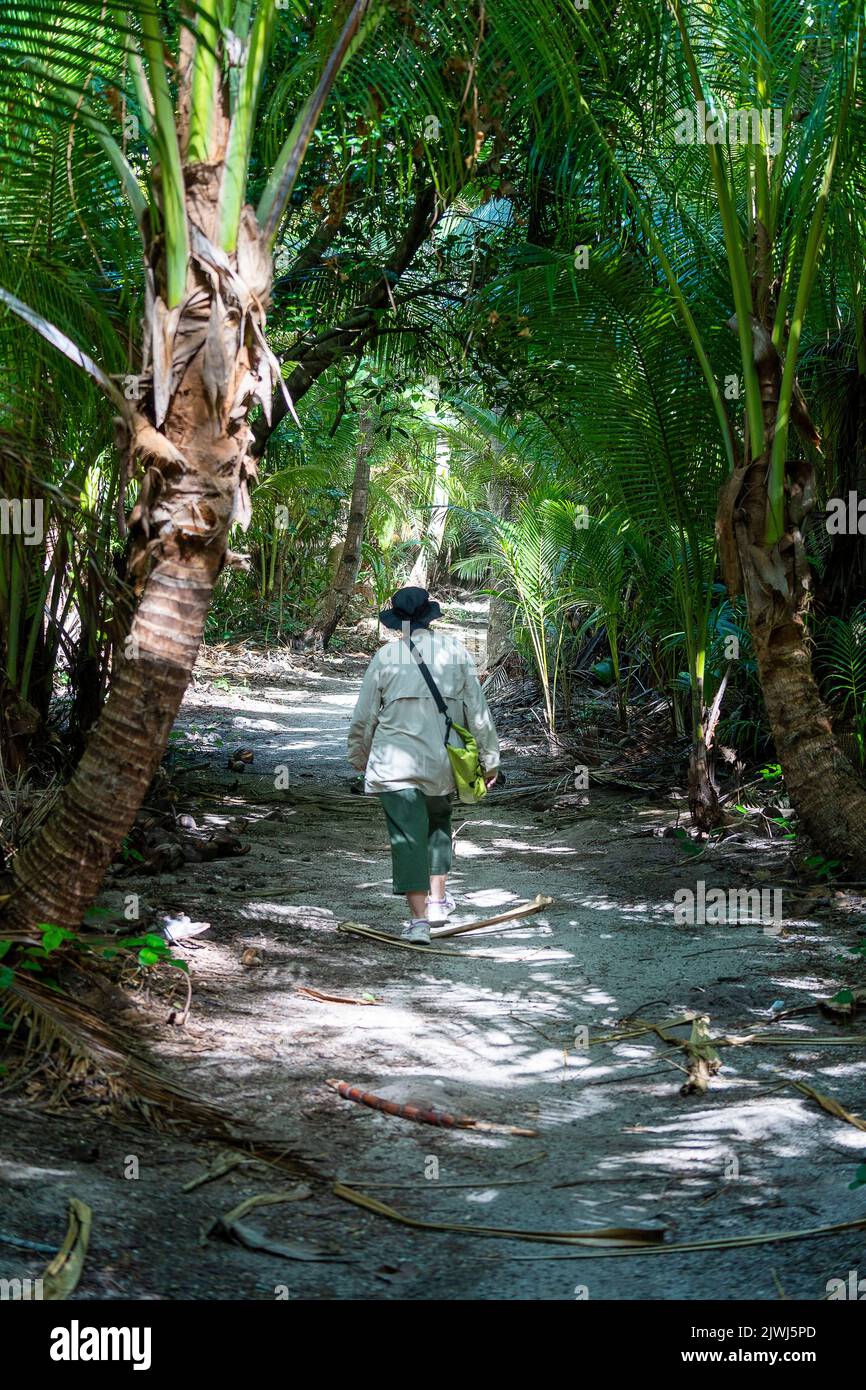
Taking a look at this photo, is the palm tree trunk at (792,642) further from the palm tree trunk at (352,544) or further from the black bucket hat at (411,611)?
the palm tree trunk at (352,544)

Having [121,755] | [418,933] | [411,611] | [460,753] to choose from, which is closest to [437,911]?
[418,933]

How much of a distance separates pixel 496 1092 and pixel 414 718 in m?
2.10

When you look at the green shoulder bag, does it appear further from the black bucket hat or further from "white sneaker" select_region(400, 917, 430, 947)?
"white sneaker" select_region(400, 917, 430, 947)

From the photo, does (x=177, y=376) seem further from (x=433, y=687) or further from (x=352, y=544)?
(x=352, y=544)

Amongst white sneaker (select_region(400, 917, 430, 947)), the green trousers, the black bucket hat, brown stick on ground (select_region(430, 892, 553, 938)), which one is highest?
the black bucket hat

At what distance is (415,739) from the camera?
5.84m

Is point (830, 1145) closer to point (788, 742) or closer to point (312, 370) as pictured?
point (788, 742)

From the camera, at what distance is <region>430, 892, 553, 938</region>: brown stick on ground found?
6020 millimetres

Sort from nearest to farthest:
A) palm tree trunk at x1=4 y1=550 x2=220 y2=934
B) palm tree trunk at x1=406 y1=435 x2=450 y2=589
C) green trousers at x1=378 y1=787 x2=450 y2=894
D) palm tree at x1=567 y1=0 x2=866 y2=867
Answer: palm tree trunk at x1=4 y1=550 x2=220 y2=934 < palm tree at x1=567 y1=0 x2=866 y2=867 < green trousers at x1=378 y1=787 x2=450 y2=894 < palm tree trunk at x1=406 y1=435 x2=450 y2=589

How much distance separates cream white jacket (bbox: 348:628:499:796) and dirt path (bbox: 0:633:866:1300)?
81 centimetres

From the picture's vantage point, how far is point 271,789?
31.0 ft

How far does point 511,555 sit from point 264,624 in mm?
10318

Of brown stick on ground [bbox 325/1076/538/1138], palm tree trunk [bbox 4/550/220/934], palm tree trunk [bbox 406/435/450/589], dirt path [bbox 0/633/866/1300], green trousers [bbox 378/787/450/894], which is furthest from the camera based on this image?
palm tree trunk [bbox 406/435/450/589]

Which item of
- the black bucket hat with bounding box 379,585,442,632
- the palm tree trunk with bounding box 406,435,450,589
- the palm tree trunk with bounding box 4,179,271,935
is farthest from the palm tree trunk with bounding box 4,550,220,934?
the palm tree trunk with bounding box 406,435,450,589
